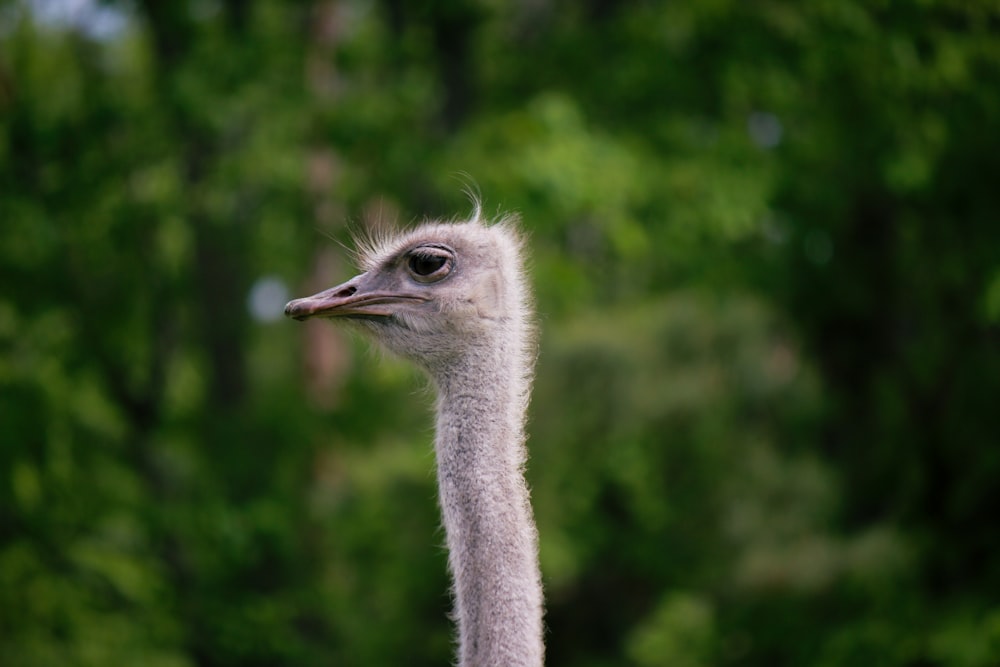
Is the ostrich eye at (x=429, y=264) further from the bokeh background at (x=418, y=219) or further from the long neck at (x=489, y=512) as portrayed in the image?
the bokeh background at (x=418, y=219)

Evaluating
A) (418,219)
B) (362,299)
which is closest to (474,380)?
(362,299)

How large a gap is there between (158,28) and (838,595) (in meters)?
6.43

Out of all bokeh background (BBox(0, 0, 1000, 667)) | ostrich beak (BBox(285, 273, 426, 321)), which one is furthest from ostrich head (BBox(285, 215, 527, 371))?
bokeh background (BBox(0, 0, 1000, 667))

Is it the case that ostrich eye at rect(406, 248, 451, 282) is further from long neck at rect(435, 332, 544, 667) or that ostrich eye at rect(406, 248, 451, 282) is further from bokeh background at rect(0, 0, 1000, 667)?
bokeh background at rect(0, 0, 1000, 667)

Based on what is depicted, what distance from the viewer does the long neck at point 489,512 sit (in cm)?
341

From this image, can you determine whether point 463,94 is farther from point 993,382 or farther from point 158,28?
point 993,382

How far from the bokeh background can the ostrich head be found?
3758 millimetres

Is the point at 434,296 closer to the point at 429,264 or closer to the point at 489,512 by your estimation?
the point at 429,264

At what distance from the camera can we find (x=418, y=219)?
844cm

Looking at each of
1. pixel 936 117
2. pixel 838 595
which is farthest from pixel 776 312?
pixel 936 117

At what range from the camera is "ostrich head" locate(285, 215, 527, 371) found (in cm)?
404

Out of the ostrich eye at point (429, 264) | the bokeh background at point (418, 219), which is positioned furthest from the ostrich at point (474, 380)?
the bokeh background at point (418, 219)

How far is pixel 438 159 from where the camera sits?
9.06 metres

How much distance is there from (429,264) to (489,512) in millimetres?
895
